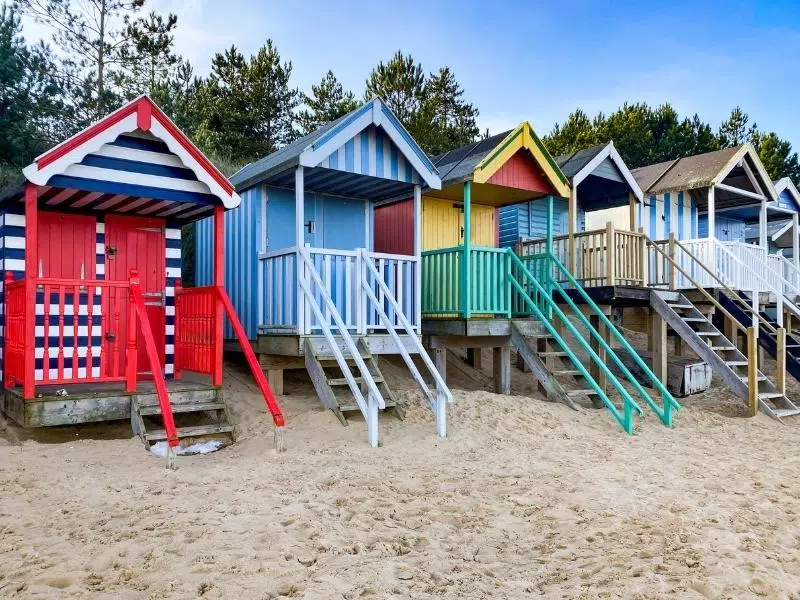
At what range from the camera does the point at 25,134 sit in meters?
14.9

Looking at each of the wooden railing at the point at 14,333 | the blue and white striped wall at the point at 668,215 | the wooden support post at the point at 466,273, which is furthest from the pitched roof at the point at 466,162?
the blue and white striped wall at the point at 668,215

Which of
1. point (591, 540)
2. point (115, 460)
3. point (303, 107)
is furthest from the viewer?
point (303, 107)

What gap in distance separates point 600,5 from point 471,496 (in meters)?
14.3

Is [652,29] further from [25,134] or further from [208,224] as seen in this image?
[25,134]

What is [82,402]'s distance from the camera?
6336mm

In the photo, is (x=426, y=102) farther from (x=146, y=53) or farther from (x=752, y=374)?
(x=752, y=374)

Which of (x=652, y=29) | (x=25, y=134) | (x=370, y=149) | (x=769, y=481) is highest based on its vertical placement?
(x=652, y=29)

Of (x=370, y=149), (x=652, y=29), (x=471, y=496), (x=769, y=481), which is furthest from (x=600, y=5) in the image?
(x=471, y=496)

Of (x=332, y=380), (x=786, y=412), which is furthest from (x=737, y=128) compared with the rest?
(x=332, y=380)

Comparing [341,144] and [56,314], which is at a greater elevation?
[341,144]

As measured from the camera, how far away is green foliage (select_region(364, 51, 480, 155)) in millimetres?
28109

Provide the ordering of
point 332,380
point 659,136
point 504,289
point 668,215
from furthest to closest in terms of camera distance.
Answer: point 659,136 < point 668,215 < point 504,289 < point 332,380

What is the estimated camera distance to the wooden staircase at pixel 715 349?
32.6ft

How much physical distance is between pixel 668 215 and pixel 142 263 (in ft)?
40.8
